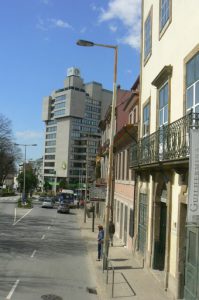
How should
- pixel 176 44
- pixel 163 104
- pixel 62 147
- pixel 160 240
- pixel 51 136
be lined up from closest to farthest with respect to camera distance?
pixel 176 44
pixel 163 104
pixel 160 240
pixel 62 147
pixel 51 136

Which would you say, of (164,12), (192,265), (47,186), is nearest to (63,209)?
(164,12)

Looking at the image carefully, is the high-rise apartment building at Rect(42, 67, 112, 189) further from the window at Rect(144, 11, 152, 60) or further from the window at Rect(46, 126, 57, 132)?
the window at Rect(144, 11, 152, 60)

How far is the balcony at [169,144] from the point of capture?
12203 millimetres

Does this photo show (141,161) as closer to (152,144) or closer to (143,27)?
(152,144)

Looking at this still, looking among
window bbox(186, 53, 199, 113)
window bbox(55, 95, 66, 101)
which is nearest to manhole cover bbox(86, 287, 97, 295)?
window bbox(186, 53, 199, 113)

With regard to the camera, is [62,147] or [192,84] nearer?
[192,84]

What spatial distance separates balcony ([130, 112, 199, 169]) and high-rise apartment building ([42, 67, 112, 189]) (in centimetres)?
14523

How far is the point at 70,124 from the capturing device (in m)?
170

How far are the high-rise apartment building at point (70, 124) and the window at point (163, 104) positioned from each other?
14478cm

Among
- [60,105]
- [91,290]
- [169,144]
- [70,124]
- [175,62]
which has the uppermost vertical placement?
[60,105]

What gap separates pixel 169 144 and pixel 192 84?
69.8 inches

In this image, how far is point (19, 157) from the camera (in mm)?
88875

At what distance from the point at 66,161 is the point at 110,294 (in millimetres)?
155484

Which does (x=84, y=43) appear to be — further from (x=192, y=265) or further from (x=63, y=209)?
(x=63, y=209)
